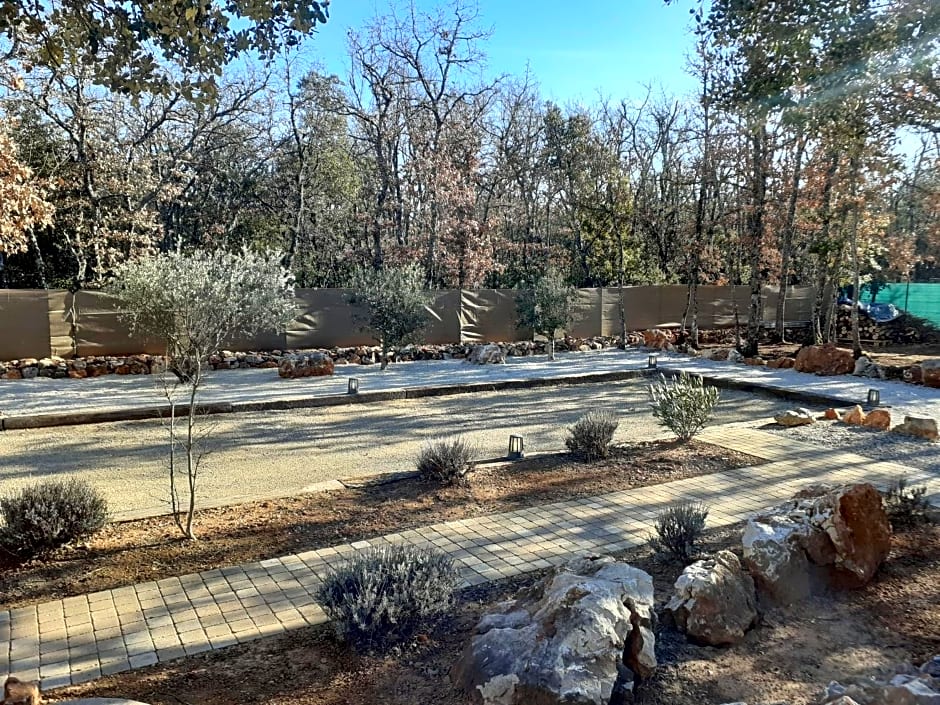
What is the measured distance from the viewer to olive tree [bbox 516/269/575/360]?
15188mm

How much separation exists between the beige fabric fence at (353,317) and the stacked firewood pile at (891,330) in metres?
1.07

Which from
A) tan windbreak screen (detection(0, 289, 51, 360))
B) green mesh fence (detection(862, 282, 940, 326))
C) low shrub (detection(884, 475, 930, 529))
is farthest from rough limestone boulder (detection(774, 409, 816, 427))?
green mesh fence (detection(862, 282, 940, 326))

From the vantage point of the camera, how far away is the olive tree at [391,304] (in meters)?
12.9

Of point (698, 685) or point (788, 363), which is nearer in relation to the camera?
point (698, 685)

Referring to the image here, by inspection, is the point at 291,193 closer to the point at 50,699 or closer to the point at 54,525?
the point at 54,525

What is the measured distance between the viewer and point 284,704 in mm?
2646

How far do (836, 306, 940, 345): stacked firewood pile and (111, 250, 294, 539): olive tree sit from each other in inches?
616

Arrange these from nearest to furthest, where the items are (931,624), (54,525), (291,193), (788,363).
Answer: (931,624) → (54,525) → (788,363) → (291,193)

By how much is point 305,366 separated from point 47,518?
8.39m

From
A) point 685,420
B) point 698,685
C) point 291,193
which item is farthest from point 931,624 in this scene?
point 291,193

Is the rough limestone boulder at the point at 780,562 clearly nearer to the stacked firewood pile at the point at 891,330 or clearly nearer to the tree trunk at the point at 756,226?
the tree trunk at the point at 756,226

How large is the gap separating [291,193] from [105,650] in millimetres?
19176

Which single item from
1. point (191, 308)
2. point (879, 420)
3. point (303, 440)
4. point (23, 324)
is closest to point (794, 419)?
point (879, 420)

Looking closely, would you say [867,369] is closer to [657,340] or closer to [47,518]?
[657,340]
